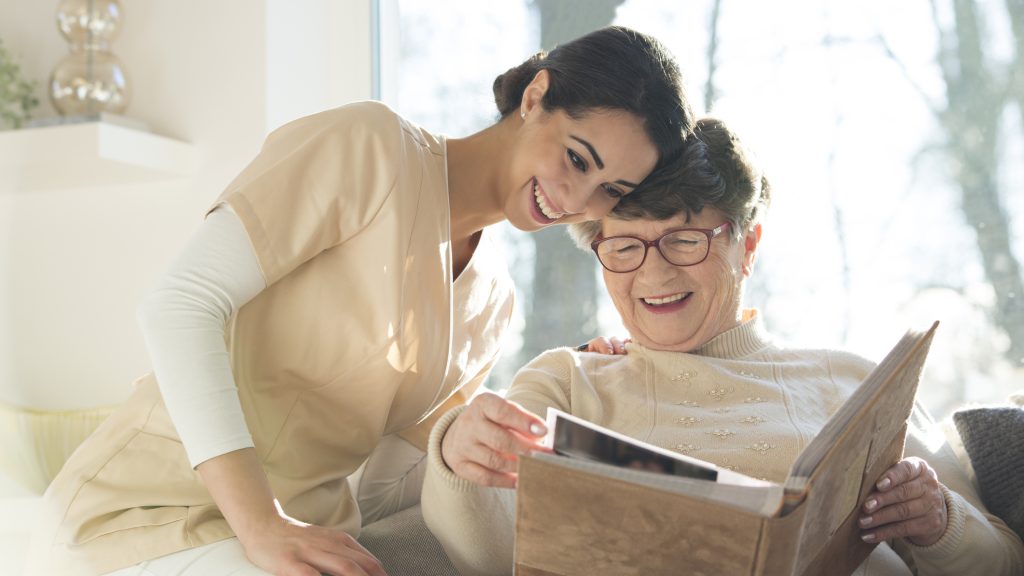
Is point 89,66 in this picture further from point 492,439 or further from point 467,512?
point 492,439

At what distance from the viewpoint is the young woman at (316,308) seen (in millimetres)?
1191

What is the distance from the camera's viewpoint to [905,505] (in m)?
1.18

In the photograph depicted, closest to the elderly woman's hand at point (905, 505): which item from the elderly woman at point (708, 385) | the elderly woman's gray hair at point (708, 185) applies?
the elderly woman at point (708, 385)

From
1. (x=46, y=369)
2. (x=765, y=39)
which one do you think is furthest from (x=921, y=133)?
(x=46, y=369)

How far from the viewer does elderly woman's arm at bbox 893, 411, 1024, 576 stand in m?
1.24

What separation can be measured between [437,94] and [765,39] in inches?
33.1

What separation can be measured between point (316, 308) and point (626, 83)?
1.79 ft

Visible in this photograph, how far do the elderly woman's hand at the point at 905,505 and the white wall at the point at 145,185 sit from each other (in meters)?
1.72

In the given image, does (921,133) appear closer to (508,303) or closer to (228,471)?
(508,303)

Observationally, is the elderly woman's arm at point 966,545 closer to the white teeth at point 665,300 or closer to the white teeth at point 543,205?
the white teeth at point 665,300

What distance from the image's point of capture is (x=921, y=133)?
1858 millimetres

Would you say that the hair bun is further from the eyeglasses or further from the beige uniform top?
the eyeglasses

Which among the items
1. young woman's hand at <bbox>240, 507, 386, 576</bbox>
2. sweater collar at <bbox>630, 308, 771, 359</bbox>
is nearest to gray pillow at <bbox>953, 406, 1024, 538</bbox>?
sweater collar at <bbox>630, 308, 771, 359</bbox>

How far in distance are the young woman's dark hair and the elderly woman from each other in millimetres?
62
